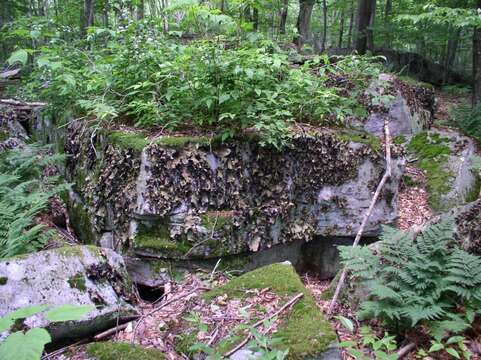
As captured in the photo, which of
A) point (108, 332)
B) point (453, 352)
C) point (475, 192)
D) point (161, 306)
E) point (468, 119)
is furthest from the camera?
point (468, 119)

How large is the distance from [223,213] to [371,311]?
2.09 meters

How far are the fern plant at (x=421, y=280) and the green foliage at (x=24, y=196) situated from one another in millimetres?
3278

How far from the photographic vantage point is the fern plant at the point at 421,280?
2.96 m

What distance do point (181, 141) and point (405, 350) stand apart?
122 inches

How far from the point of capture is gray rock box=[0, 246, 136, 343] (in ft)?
10.7

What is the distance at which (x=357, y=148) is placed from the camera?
220 inches

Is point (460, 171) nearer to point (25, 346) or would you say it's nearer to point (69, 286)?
point (69, 286)

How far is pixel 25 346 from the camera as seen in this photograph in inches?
44.4

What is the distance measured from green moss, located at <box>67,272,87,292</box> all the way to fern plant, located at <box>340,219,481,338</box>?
237 cm

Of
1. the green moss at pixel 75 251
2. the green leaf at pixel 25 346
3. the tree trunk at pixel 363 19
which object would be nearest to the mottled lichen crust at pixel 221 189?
the green moss at pixel 75 251

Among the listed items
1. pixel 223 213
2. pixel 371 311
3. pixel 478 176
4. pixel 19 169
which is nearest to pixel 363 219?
pixel 223 213

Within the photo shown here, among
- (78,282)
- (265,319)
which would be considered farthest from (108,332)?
(265,319)

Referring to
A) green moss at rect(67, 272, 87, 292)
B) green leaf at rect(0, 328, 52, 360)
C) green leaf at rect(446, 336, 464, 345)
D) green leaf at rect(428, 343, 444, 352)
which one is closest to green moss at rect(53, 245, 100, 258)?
green moss at rect(67, 272, 87, 292)

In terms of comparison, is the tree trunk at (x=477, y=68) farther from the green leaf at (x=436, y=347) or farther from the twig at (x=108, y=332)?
the twig at (x=108, y=332)
